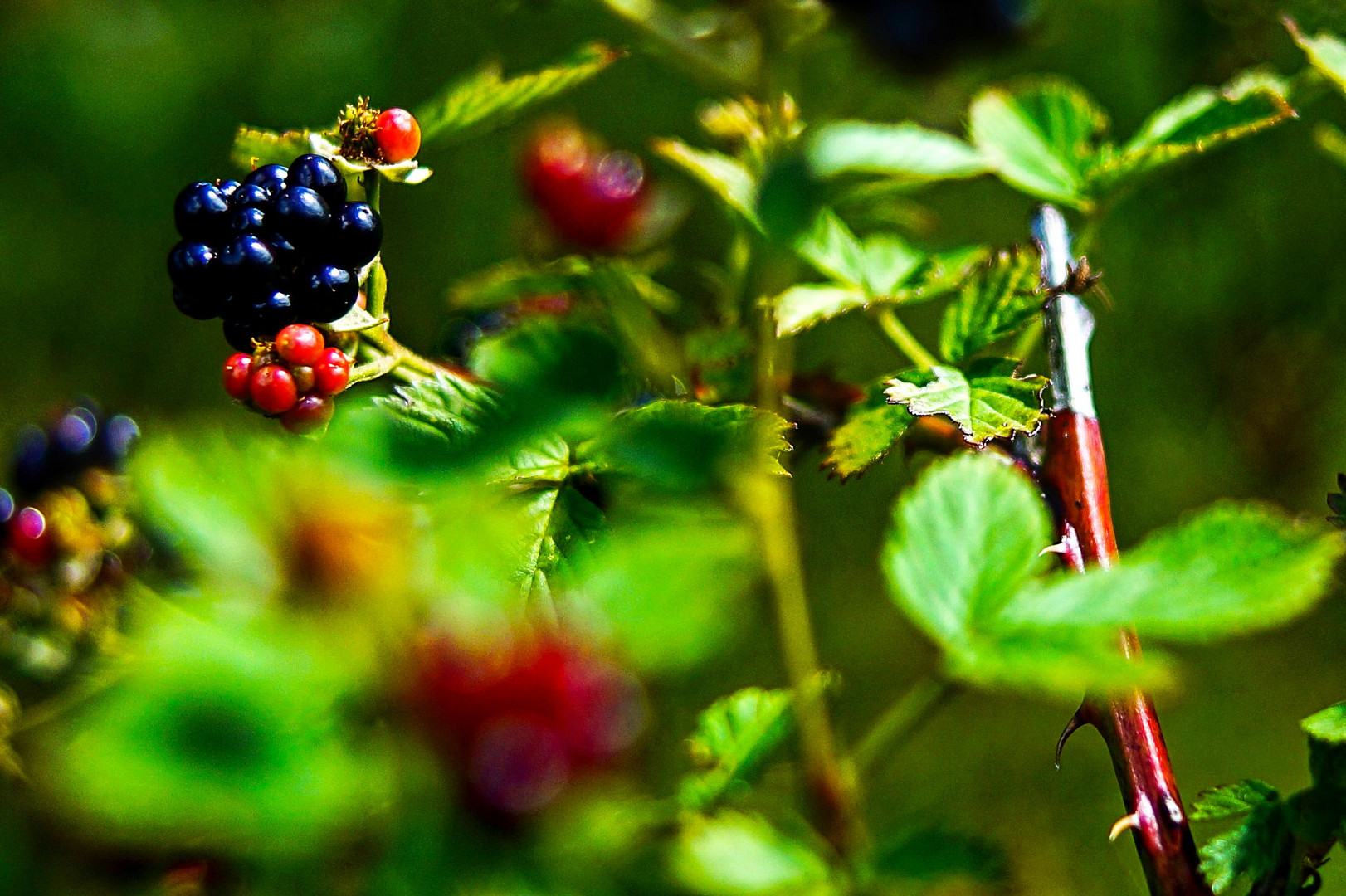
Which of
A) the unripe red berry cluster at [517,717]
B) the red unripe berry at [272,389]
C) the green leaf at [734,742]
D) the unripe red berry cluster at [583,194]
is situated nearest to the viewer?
the unripe red berry cluster at [517,717]

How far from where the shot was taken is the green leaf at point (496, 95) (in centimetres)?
64

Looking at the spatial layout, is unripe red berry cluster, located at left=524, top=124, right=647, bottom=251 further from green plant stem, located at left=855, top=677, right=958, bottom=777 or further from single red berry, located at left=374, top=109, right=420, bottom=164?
green plant stem, located at left=855, top=677, right=958, bottom=777

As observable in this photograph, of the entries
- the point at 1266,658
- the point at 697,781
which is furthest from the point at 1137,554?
the point at 1266,658

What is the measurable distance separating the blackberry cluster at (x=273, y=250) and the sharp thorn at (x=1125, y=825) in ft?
1.39

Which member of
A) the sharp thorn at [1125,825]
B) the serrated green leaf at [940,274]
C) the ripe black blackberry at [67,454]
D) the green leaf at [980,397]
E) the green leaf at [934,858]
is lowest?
the ripe black blackberry at [67,454]

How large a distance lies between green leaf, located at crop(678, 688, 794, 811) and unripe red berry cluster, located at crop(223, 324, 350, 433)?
0.25m

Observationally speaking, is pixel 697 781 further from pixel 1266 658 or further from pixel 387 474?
pixel 1266 658

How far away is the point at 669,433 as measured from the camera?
30 cm

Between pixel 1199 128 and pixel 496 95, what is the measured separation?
1.38ft

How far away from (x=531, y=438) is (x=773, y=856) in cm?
14

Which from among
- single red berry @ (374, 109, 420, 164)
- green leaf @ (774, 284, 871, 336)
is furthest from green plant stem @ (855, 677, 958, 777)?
single red berry @ (374, 109, 420, 164)

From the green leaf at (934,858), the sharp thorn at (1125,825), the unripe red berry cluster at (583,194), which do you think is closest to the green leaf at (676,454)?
the green leaf at (934,858)

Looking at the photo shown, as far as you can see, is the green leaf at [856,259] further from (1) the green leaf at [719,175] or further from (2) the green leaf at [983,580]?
(2) the green leaf at [983,580]

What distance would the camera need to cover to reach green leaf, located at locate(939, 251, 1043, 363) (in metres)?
0.56
